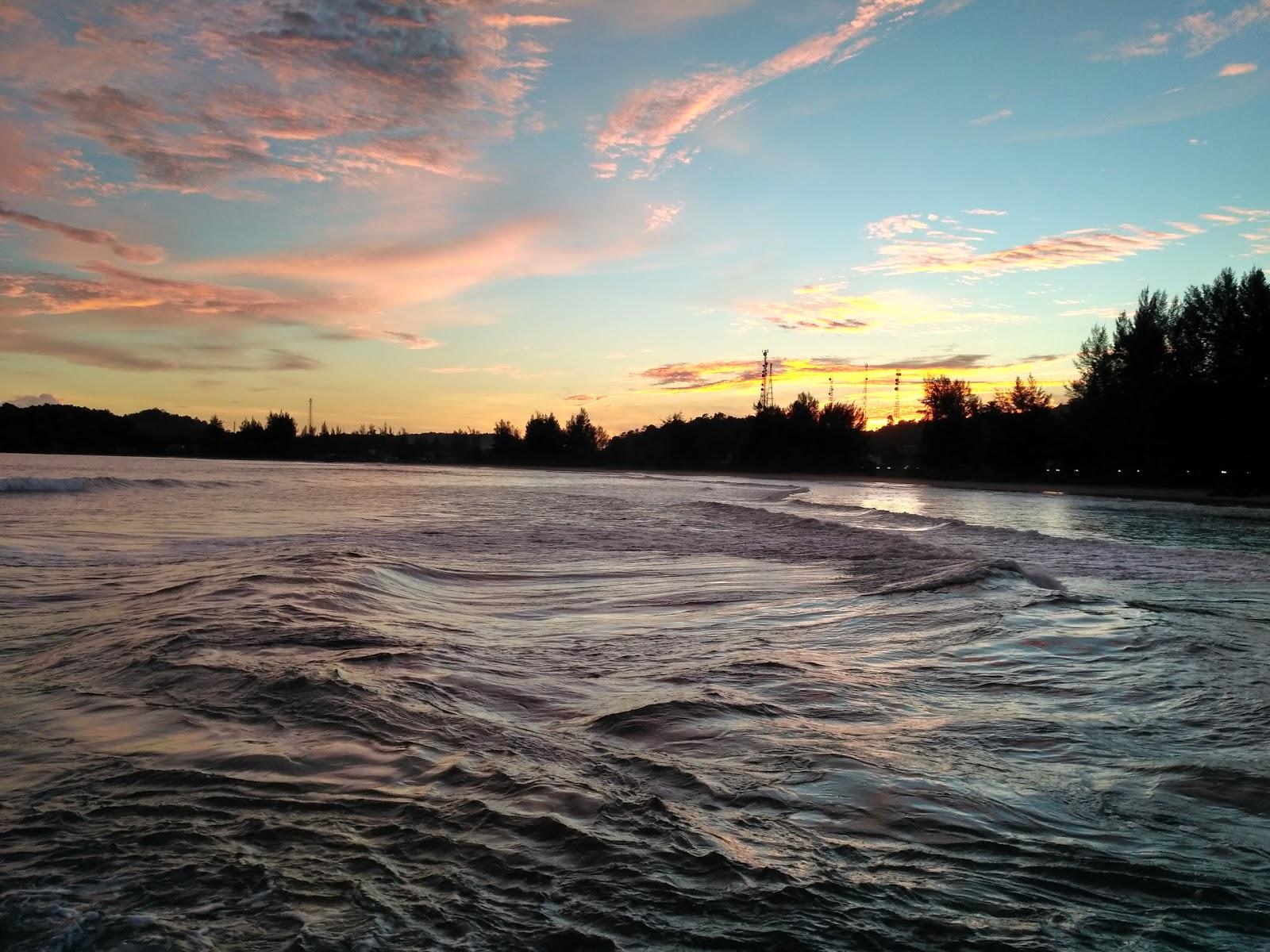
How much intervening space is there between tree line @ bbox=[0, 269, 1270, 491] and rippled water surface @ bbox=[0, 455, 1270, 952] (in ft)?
132

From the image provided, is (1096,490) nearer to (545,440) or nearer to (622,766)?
(622,766)

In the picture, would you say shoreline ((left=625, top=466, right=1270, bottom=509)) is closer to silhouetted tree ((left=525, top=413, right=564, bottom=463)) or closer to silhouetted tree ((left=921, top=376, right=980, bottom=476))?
silhouetted tree ((left=921, top=376, right=980, bottom=476))

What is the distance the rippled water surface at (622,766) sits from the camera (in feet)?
7.57

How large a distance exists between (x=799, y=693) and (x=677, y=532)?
1162 cm

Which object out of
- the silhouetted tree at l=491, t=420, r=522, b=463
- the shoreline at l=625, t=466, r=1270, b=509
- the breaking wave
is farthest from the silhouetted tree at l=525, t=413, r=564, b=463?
the breaking wave

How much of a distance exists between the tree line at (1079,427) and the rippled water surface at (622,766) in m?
40.2

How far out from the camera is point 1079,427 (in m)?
55.0

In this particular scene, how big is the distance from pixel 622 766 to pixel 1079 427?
196 ft

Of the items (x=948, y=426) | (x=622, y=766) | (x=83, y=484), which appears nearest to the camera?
(x=622, y=766)

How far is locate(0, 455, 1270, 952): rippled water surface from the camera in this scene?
A: 90.8 inches

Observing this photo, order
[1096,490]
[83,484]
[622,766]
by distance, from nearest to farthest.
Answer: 1. [622,766]
2. [83,484]
3. [1096,490]

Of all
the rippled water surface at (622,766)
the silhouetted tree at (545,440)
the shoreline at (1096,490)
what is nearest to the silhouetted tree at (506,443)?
the silhouetted tree at (545,440)

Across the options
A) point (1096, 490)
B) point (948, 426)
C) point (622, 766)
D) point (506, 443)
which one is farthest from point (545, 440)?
point (622, 766)

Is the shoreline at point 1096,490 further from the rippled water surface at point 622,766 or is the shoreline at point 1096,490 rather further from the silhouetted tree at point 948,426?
the rippled water surface at point 622,766
